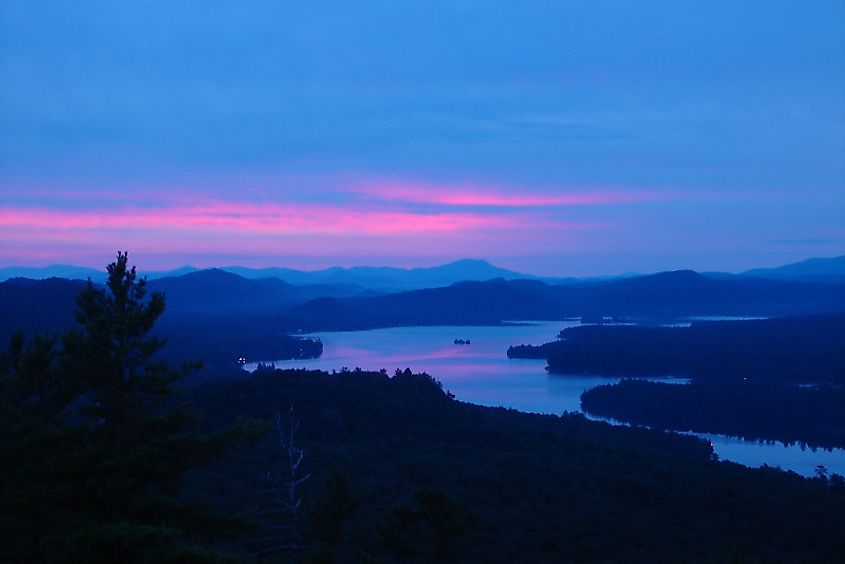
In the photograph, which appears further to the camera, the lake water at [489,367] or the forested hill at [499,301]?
the forested hill at [499,301]

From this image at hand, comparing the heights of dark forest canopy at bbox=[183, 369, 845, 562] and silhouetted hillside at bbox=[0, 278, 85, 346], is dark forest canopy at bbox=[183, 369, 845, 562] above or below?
below

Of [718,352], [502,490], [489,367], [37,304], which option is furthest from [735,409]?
[37,304]

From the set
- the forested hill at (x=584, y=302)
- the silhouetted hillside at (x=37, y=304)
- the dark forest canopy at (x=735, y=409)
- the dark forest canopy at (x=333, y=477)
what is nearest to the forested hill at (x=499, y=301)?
the forested hill at (x=584, y=302)

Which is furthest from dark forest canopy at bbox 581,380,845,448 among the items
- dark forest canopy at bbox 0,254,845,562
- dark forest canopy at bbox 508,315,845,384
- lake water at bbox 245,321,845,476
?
dark forest canopy at bbox 0,254,845,562

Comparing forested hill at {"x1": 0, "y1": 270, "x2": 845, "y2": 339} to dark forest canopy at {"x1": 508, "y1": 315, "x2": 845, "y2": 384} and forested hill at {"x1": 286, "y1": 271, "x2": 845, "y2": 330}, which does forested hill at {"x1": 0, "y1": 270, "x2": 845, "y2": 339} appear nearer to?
forested hill at {"x1": 286, "y1": 271, "x2": 845, "y2": 330}

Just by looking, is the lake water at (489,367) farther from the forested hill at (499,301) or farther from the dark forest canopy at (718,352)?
the forested hill at (499,301)

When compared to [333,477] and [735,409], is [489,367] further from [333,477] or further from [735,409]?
[333,477]
